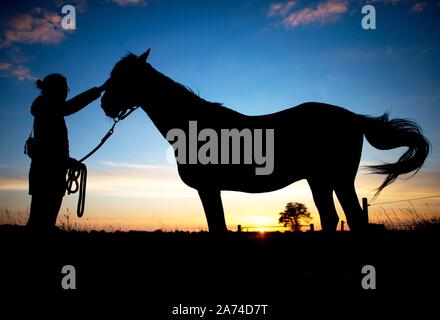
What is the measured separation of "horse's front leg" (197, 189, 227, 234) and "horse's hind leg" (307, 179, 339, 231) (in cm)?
159

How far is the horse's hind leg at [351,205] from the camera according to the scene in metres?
4.15

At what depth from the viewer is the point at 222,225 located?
3.99 m

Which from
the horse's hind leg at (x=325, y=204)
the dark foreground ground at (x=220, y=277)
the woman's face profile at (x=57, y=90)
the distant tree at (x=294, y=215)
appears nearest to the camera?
the dark foreground ground at (x=220, y=277)

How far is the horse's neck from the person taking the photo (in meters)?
4.49

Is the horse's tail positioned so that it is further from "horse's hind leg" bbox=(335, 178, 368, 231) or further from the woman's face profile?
the woman's face profile

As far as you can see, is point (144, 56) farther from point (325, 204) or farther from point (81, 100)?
point (325, 204)

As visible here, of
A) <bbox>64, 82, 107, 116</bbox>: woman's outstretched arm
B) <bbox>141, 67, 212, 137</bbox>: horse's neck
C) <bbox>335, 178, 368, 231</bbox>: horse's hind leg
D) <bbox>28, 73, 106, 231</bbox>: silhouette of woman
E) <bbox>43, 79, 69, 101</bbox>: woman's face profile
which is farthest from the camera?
<bbox>141, 67, 212, 137</bbox>: horse's neck

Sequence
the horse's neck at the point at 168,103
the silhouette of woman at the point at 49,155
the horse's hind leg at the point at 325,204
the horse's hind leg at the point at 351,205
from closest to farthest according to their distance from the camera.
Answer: the silhouette of woman at the point at 49,155, the horse's hind leg at the point at 351,205, the horse's hind leg at the point at 325,204, the horse's neck at the point at 168,103

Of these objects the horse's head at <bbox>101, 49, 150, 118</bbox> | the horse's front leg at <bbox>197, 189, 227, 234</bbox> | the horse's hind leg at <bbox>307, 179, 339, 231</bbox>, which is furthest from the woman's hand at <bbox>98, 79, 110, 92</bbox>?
the horse's hind leg at <bbox>307, 179, 339, 231</bbox>

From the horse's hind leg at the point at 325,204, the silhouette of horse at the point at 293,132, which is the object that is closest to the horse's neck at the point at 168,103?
the silhouette of horse at the point at 293,132

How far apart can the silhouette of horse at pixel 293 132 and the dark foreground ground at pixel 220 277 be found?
2.97 feet

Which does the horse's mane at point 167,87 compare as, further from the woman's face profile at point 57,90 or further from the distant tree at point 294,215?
the distant tree at point 294,215

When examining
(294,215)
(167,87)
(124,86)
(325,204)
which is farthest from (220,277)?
(294,215)

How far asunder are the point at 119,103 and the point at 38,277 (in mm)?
2791
